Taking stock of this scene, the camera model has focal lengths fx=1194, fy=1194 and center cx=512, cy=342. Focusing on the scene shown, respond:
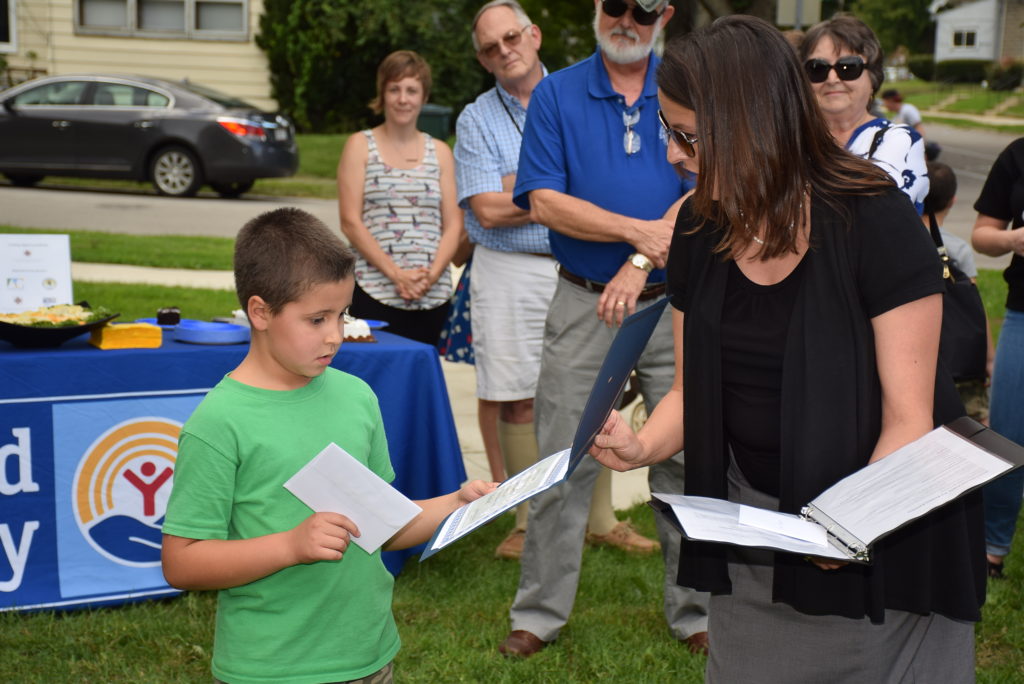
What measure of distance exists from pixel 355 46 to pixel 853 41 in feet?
71.7

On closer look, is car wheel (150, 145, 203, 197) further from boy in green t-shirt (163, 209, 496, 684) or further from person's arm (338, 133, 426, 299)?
boy in green t-shirt (163, 209, 496, 684)

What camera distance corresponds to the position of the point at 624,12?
4.07 m

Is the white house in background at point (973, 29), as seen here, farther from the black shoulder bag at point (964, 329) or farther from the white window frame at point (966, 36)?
the black shoulder bag at point (964, 329)

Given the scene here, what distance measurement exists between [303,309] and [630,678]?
2121mm

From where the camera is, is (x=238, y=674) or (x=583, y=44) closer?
(x=238, y=674)

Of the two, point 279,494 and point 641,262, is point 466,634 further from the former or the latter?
point 279,494

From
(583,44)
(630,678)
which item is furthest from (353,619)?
(583,44)

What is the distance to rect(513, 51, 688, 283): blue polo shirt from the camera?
4.06 metres

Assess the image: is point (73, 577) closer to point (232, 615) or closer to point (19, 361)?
point (19, 361)

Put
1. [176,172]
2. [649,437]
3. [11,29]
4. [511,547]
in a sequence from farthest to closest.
Answer: [176,172]
[11,29]
[511,547]
[649,437]

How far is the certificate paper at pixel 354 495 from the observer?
2180mm

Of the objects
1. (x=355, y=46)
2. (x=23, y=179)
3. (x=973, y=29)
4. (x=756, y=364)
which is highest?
(x=973, y=29)

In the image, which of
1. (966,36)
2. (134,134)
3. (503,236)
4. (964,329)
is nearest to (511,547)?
(503,236)

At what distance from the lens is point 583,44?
27141mm
